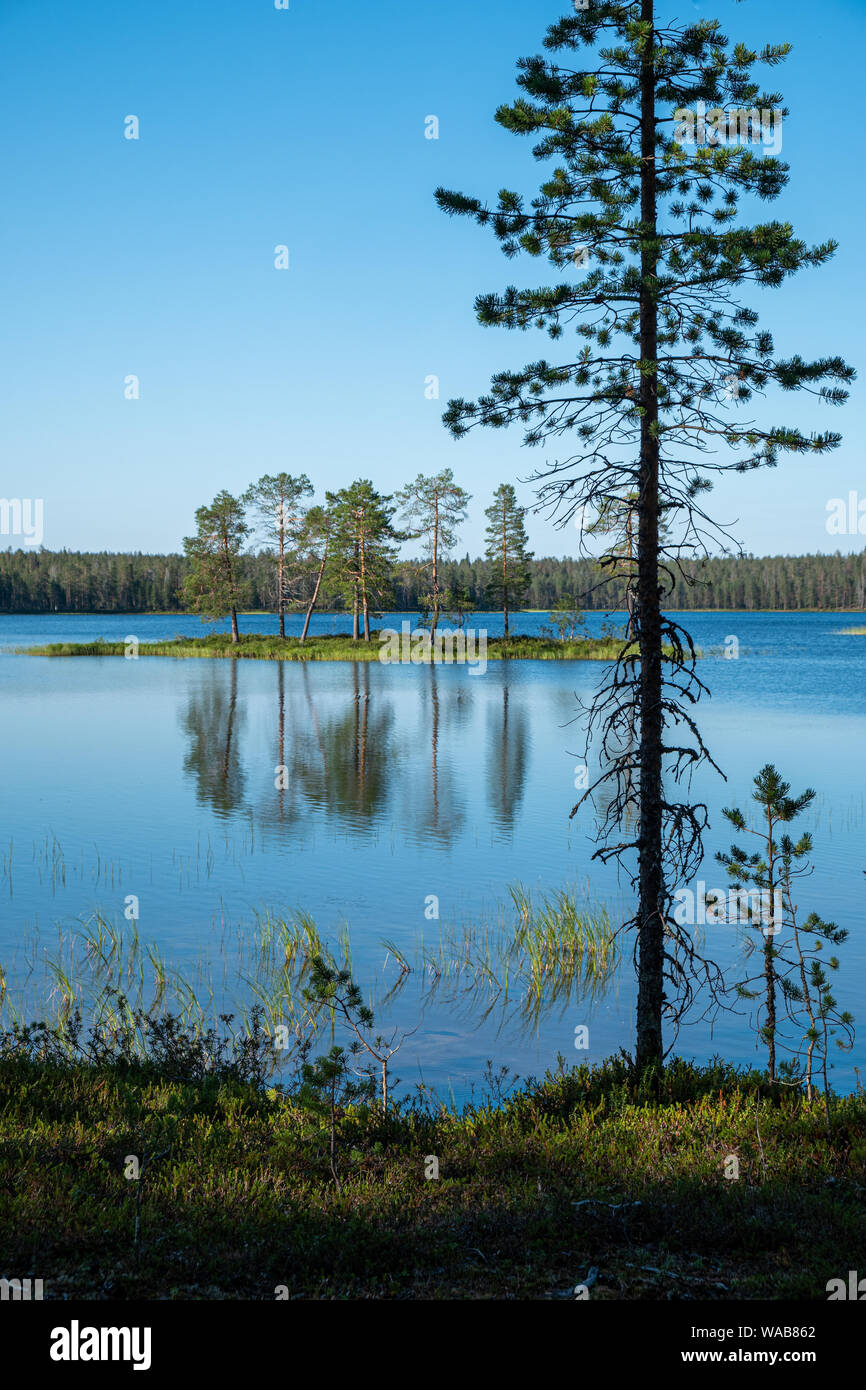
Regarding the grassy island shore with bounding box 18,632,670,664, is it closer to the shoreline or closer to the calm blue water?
the shoreline

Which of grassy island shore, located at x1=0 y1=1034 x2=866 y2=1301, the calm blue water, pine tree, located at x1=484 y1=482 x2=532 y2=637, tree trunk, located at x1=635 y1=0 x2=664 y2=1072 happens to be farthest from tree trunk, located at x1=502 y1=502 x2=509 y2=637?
grassy island shore, located at x1=0 y1=1034 x2=866 y2=1301

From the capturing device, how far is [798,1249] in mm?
6652

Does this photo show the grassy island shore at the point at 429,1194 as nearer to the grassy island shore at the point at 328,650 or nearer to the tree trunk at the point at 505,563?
the grassy island shore at the point at 328,650

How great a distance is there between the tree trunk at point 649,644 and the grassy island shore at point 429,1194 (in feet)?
3.65

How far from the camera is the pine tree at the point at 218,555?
88250 millimetres

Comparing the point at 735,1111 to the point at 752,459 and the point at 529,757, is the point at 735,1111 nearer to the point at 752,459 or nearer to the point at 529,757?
the point at 752,459

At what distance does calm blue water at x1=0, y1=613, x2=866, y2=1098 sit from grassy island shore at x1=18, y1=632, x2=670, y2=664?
27469 millimetres

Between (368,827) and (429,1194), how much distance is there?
700 inches

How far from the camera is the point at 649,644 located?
A: 36.7 feet

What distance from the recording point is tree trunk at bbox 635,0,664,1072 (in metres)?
10.8

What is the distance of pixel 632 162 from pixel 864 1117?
967 cm

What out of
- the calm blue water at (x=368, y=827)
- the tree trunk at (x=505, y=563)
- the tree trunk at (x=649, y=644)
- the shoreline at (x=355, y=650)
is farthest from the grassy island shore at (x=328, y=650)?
the tree trunk at (x=649, y=644)

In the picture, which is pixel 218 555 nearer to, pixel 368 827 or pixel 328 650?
pixel 328 650
